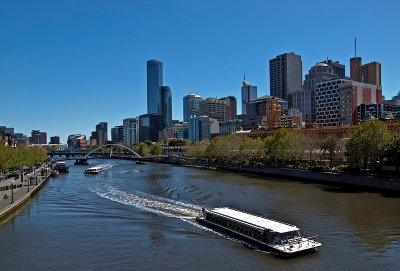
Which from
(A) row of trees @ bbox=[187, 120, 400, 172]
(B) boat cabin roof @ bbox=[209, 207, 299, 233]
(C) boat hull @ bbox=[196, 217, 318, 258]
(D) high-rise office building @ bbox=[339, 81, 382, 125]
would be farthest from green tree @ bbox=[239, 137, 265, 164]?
(D) high-rise office building @ bbox=[339, 81, 382, 125]

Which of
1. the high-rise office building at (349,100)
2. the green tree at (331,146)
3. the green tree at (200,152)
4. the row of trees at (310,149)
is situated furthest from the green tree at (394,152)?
the high-rise office building at (349,100)

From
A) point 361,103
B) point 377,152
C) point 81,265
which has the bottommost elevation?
point 81,265

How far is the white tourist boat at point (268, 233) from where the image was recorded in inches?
1142

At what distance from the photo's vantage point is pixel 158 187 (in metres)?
71.6

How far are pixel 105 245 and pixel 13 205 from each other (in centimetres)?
2145

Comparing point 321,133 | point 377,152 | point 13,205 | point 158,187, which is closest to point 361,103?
point 321,133

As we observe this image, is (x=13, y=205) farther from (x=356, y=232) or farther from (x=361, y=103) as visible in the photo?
(x=361, y=103)

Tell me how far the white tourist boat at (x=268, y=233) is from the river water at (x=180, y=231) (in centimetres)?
75

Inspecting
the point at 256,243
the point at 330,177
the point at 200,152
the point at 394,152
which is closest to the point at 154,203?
the point at 256,243

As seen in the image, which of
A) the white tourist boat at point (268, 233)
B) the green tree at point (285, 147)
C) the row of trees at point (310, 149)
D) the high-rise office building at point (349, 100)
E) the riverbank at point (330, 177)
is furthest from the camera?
the high-rise office building at point (349, 100)

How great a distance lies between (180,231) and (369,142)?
4367cm

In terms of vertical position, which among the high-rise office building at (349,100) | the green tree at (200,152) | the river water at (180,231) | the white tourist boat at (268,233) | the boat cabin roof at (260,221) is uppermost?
the high-rise office building at (349,100)

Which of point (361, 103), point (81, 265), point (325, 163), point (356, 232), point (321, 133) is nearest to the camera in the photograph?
point (81, 265)

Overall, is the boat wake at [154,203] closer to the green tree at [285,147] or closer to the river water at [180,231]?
the river water at [180,231]
